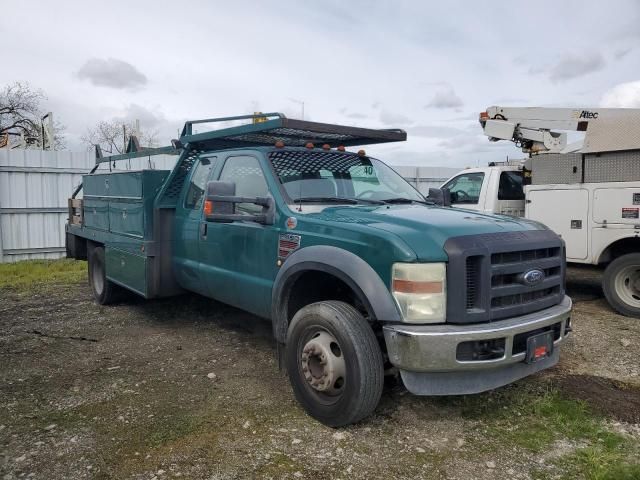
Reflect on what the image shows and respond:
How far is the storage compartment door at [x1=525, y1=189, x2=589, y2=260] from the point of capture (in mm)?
6570

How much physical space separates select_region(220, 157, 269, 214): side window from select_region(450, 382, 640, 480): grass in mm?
2283

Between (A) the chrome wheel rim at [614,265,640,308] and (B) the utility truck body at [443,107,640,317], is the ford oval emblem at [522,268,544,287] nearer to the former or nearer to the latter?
(B) the utility truck body at [443,107,640,317]

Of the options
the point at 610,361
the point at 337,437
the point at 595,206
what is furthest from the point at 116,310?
the point at 595,206

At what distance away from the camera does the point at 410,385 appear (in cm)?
329

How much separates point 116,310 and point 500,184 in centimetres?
588

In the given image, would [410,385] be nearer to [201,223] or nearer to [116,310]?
[201,223]

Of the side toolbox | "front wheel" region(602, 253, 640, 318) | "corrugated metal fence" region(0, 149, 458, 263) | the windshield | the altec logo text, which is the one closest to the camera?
the windshield

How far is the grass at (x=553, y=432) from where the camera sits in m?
3.07

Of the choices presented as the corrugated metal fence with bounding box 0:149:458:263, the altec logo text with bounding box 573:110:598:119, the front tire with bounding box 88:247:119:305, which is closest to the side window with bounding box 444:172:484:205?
the altec logo text with bounding box 573:110:598:119

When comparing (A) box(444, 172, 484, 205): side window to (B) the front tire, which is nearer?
(B) the front tire

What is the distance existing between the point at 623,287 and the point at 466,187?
9.77 ft

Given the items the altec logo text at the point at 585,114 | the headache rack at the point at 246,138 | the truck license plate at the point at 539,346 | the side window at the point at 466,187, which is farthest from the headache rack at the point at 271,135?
the altec logo text at the point at 585,114

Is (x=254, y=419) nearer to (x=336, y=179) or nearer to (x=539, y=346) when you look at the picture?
(x=539, y=346)

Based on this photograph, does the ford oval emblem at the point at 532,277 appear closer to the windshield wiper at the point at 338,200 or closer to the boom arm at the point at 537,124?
the windshield wiper at the point at 338,200
